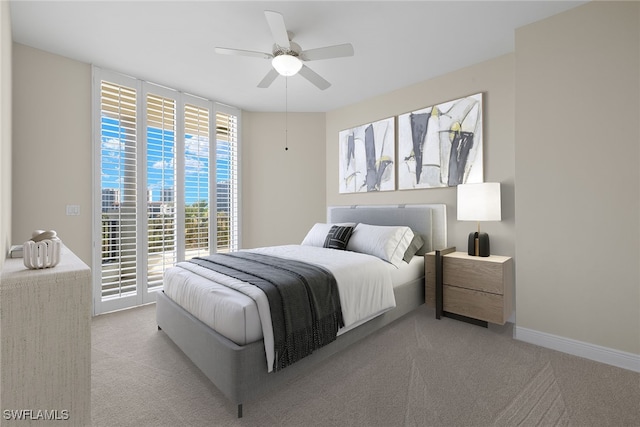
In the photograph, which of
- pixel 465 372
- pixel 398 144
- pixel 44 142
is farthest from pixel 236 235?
pixel 465 372

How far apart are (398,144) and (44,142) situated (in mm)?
3968

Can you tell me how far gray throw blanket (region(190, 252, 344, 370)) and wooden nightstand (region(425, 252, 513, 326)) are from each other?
4.56ft

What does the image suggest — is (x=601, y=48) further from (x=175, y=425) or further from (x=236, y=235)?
(x=236, y=235)

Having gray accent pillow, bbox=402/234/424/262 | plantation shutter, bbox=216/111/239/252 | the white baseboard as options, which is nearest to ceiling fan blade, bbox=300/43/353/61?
gray accent pillow, bbox=402/234/424/262

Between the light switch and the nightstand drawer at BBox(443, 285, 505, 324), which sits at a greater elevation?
the light switch

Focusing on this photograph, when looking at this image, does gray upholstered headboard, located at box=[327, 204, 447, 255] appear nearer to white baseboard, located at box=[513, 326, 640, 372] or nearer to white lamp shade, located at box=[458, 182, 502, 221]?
white lamp shade, located at box=[458, 182, 502, 221]

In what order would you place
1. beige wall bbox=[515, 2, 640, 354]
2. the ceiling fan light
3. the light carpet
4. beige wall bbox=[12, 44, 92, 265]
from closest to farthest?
1. the light carpet
2. beige wall bbox=[515, 2, 640, 354]
3. the ceiling fan light
4. beige wall bbox=[12, 44, 92, 265]

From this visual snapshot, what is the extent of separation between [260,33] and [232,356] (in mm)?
2646

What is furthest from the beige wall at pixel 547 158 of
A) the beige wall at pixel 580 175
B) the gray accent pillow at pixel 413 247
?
the gray accent pillow at pixel 413 247

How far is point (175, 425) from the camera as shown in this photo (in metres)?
1.56

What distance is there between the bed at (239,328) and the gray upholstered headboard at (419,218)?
0.02 m

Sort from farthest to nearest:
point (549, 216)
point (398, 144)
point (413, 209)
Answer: point (398, 144), point (413, 209), point (549, 216)

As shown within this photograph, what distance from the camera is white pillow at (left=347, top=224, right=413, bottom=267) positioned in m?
3.03

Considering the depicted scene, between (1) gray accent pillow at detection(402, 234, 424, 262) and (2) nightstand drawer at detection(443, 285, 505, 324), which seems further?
(1) gray accent pillow at detection(402, 234, 424, 262)
